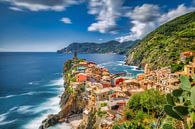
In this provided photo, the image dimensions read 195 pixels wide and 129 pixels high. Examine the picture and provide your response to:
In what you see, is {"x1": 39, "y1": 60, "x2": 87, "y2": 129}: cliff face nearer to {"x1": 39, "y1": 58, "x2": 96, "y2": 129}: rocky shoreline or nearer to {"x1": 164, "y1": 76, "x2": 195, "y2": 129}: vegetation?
{"x1": 39, "y1": 58, "x2": 96, "y2": 129}: rocky shoreline

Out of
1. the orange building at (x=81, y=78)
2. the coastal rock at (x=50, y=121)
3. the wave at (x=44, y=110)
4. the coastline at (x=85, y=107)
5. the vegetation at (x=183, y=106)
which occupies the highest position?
the vegetation at (x=183, y=106)

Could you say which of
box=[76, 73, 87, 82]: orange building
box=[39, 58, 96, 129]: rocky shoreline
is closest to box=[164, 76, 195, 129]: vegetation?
box=[39, 58, 96, 129]: rocky shoreline

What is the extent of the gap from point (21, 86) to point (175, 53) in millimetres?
45762

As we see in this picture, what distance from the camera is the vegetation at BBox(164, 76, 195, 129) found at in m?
4.24

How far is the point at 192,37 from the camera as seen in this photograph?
80062 millimetres

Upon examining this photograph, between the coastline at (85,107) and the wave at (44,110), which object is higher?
the coastline at (85,107)

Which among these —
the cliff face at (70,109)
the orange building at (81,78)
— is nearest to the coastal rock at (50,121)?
the cliff face at (70,109)

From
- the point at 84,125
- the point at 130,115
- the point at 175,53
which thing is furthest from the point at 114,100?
the point at 175,53

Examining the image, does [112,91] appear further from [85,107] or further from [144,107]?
[144,107]

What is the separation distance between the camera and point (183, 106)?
423cm

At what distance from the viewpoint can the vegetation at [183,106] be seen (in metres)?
4.24

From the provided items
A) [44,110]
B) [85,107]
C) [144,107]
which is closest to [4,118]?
[44,110]

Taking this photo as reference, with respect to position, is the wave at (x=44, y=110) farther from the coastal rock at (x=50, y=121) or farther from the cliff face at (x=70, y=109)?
the cliff face at (x=70, y=109)

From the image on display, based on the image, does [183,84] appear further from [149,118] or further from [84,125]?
[84,125]
